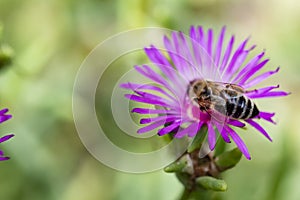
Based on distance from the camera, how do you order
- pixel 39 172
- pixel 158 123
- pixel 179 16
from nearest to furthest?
pixel 158 123, pixel 39 172, pixel 179 16

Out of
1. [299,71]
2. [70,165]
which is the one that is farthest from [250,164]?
[70,165]

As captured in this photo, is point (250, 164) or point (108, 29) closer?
point (250, 164)

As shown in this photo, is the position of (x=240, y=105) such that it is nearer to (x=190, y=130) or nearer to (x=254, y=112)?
(x=254, y=112)

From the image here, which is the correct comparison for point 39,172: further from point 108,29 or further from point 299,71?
point 299,71

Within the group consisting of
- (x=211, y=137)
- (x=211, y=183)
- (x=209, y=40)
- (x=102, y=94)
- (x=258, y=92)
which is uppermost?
(x=102, y=94)

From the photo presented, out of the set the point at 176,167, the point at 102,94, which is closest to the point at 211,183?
the point at 176,167

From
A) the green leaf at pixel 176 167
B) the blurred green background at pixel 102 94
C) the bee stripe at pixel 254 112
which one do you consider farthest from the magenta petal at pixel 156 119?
the blurred green background at pixel 102 94

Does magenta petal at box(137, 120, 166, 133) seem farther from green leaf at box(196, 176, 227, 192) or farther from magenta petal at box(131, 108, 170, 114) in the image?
green leaf at box(196, 176, 227, 192)

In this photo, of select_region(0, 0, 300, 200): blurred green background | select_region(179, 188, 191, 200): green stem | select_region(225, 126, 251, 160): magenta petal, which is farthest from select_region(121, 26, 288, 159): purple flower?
select_region(0, 0, 300, 200): blurred green background
